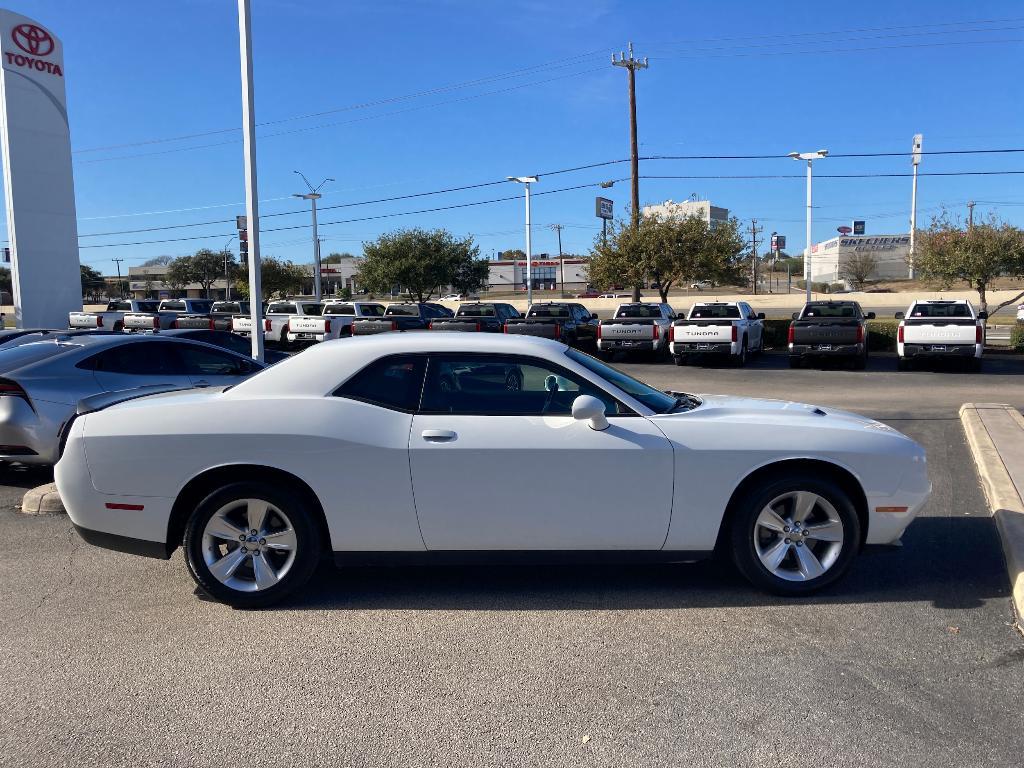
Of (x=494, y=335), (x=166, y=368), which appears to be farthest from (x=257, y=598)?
(x=166, y=368)

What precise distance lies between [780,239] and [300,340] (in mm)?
36597

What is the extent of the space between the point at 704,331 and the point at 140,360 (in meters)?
14.8

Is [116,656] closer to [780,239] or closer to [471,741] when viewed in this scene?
[471,741]

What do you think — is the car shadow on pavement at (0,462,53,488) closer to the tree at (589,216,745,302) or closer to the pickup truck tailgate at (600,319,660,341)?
Result: the pickup truck tailgate at (600,319,660,341)

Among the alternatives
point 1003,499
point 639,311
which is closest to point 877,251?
point 639,311

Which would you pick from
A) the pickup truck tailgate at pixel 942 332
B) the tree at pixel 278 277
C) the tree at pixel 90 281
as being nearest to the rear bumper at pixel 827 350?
the pickup truck tailgate at pixel 942 332

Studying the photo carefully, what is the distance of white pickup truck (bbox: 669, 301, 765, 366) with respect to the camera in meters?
20.6

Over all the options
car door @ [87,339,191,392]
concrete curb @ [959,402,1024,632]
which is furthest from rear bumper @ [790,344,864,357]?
car door @ [87,339,191,392]

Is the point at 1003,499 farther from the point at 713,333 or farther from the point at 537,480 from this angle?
the point at 713,333

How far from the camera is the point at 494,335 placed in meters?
5.09

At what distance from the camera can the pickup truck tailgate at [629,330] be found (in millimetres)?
22578

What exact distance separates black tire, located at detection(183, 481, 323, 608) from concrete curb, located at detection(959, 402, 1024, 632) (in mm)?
3889

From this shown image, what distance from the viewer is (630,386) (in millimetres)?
5113

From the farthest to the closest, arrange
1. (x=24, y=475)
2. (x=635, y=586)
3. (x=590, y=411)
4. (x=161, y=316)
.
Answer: (x=161, y=316) < (x=24, y=475) < (x=635, y=586) < (x=590, y=411)
